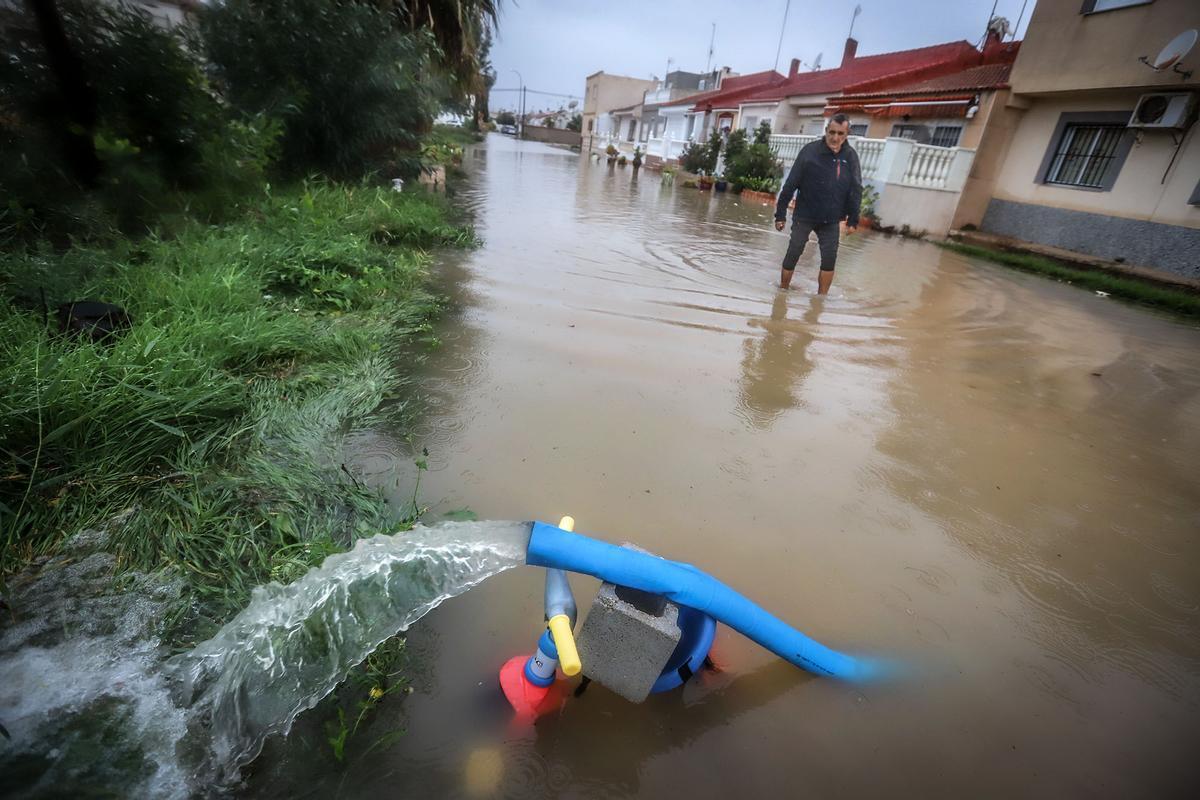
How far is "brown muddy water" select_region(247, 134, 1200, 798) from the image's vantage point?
1.53 metres

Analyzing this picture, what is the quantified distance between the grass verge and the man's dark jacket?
4063 millimetres

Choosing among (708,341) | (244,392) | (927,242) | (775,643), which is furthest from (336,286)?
(927,242)

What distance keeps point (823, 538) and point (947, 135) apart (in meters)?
14.7

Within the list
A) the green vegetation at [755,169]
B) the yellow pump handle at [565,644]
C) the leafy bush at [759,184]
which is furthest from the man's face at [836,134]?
the green vegetation at [755,169]

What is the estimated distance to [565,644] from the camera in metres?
1.28

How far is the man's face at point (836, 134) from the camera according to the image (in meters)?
5.36

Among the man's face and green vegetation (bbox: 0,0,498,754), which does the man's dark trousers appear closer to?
the man's face

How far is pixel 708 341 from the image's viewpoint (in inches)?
174

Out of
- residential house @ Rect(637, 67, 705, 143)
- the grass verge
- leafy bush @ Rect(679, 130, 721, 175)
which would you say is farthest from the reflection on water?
residential house @ Rect(637, 67, 705, 143)

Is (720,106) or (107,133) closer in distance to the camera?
(107,133)

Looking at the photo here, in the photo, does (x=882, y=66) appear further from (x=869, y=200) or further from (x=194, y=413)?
(x=194, y=413)

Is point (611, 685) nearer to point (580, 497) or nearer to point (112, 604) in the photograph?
point (580, 497)

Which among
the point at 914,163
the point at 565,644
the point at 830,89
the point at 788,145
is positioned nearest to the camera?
the point at 565,644

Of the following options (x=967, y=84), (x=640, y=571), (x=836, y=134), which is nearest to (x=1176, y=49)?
(x=967, y=84)
